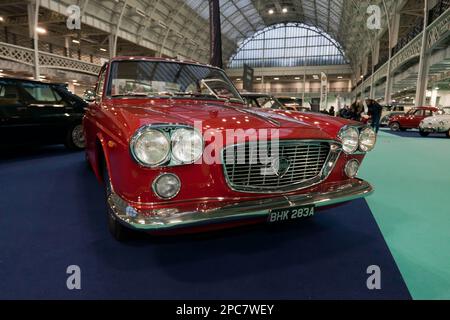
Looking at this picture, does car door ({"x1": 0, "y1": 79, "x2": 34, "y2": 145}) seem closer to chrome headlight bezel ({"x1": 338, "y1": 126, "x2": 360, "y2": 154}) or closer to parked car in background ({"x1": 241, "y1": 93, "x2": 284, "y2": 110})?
chrome headlight bezel ({"x1": 338, "y1": 126, "x2": 360, "y2": 154})

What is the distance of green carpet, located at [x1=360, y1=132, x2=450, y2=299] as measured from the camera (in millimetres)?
1817

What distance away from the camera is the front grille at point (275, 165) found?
6.08ft

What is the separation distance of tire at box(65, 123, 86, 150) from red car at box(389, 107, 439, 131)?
46.1 ft

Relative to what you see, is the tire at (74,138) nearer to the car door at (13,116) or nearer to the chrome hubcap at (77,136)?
the chrome hubcap at (77,136)

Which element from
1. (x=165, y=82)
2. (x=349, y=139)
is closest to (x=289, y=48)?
(x=165, y=82)

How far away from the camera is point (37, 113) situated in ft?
16.8

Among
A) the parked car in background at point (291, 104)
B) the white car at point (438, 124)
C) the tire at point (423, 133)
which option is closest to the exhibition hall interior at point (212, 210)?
the white car at point (438, 124)

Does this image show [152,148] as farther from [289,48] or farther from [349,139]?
[289,48]

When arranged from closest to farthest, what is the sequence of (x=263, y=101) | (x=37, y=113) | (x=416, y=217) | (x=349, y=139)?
1. (x=349, y=139)
2. (x=416, y=217)
3. (x=37, y=113)
4. (x=263, y=101)

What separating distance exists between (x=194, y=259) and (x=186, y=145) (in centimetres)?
81

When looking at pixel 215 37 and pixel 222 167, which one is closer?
pixel 222 167

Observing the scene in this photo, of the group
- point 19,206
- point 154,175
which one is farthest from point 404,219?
point 19,206

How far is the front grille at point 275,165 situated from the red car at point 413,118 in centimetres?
1395
